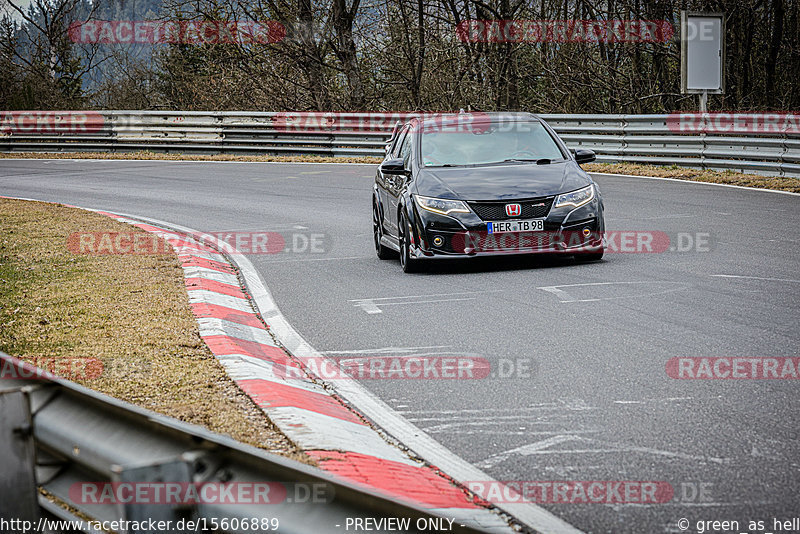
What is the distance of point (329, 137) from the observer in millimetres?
30047

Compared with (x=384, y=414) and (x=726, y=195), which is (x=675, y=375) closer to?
(x=384, y=414)

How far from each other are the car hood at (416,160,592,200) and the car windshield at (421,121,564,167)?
29cm

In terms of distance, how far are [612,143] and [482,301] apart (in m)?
16.1

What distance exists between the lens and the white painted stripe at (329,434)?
492 cm

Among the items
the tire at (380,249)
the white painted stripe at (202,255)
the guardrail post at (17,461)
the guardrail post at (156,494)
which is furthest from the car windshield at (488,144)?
the guardrail post at (156,494)

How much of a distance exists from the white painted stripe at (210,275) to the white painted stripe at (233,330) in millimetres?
2277

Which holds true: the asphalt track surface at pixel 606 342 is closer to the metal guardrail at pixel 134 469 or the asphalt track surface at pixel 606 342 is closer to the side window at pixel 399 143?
the side window at pixel 399 143

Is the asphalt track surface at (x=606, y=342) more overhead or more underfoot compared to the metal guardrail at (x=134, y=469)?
more underfoot

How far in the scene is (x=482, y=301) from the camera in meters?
9.03

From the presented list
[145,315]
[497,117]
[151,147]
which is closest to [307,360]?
[145,315]

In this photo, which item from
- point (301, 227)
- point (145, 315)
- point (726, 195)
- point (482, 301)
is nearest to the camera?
point (145, 315)

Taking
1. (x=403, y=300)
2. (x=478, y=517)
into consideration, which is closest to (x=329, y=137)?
(x=403, y=300)

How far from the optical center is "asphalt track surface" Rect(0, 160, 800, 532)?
4484 millimetres

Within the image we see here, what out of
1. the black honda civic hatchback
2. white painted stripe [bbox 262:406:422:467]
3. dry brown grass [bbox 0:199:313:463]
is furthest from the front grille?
white painted stripe [bbox 262:406:422:467]
